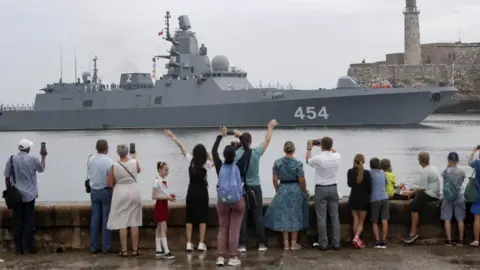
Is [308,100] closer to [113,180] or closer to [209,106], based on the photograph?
[209,106]

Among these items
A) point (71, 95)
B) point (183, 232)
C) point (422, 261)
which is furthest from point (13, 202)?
point (71, 95)

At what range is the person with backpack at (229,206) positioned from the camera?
5066 millimetres

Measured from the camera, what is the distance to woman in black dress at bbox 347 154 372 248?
5.72 meters

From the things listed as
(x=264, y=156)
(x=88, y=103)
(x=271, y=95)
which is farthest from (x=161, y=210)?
(x=88, y=103)

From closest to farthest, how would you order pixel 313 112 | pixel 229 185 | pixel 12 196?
1. pixel 229 185
2. pixel 12 196
3. pixel 313 112

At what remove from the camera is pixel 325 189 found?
566 cm

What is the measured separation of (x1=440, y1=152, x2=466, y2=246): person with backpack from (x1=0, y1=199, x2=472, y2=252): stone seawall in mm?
186

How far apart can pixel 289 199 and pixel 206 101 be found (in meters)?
39.7

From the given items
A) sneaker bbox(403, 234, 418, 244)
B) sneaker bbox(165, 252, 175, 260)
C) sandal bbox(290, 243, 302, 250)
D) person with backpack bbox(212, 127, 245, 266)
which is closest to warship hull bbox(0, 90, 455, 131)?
sneaker bbox(403, 234, 418, 244)

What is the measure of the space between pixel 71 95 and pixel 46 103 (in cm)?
234

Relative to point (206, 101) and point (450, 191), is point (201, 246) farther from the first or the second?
point (206, 101)

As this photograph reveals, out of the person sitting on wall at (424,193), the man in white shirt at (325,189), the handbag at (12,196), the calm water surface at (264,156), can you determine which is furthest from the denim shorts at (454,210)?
the calm water surface at (264,156)

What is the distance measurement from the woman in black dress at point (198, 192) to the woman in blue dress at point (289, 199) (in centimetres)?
57

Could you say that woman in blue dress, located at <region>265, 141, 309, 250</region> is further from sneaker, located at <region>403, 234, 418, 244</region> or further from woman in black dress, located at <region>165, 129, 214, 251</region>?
sneaker, located at <region>403, 234, 418, 244</region>
